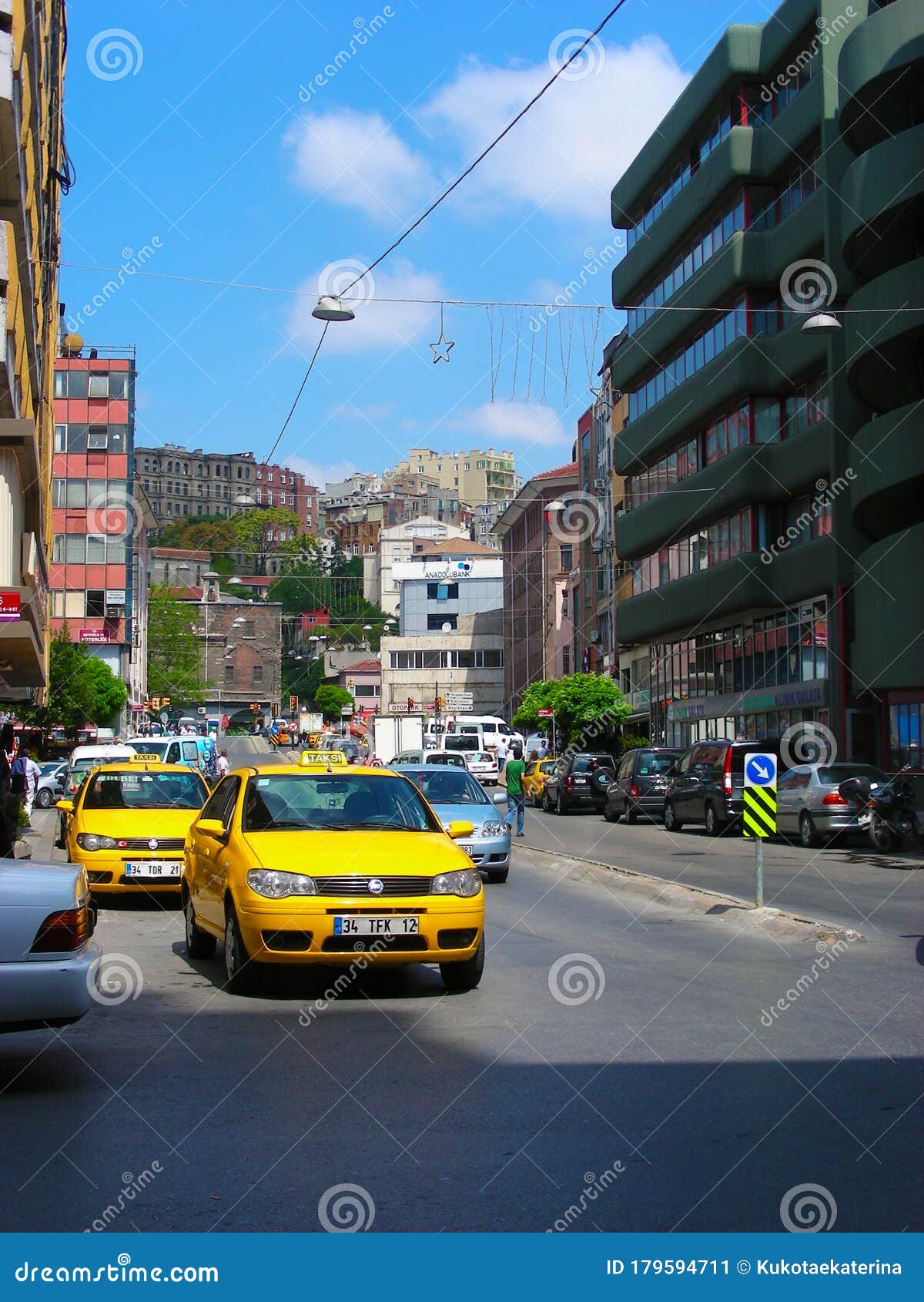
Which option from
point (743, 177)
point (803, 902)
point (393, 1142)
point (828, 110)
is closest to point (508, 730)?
point (743, 177)

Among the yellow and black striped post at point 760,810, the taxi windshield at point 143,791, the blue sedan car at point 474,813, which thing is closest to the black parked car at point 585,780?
the blue sedan car at point 474,813

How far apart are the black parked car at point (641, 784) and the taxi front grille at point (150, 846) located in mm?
23160

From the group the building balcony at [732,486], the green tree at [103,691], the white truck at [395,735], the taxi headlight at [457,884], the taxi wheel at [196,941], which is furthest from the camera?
the white truck at [395,735]

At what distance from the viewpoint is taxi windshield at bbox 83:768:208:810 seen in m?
18.1

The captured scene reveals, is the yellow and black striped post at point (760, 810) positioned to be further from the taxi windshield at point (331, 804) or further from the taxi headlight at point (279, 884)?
the taxi headlight at point (279, 884)

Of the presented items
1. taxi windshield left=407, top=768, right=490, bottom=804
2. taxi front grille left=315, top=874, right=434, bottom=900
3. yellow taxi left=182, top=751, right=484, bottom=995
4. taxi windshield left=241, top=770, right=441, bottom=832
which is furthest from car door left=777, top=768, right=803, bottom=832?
taxi front grille left=315, top=874, right=434, bottom=900

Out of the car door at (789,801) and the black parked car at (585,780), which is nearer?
the car door at (789,801)

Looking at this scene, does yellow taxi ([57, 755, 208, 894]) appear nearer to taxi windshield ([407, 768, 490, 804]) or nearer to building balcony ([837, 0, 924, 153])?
taxi windshield ([407, 768, 490, 804])

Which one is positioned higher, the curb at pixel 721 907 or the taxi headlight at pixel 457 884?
the taxi headlight at pixel 457 884

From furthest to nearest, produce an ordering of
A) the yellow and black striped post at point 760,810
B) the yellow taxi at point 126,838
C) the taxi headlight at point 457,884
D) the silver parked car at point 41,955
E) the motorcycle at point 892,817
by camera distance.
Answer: the motorcycle at point 892,817 → the yellow taxi at point 126,838 → the yellow and black striped post at point 760,810 → the taxi headlight at point 457,884 → the silver parked car at point 41,955

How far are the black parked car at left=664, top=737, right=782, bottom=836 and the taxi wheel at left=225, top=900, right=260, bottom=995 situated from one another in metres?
21.9

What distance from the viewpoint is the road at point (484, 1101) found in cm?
543

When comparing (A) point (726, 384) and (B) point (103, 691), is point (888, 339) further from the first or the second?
(B) point (103, 691)

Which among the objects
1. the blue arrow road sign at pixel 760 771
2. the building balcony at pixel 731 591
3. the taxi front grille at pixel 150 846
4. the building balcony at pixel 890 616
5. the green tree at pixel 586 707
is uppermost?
→ the building balcony at pixel 731 591
